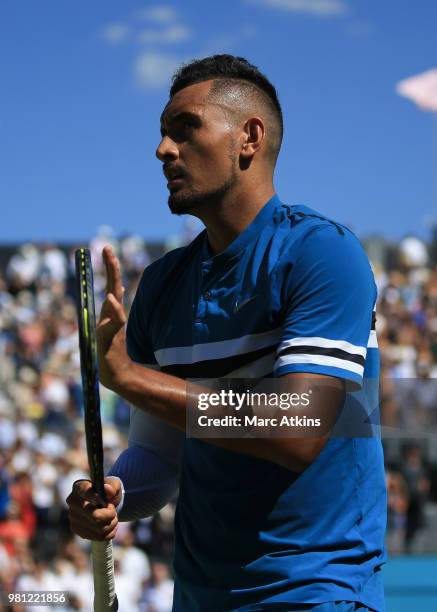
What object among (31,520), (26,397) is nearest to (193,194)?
(31,520)

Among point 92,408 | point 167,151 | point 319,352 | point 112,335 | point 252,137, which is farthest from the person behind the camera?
point 252,137

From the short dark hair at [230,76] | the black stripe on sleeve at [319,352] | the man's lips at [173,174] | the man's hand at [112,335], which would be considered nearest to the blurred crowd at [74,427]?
the short dark hair at [230,76]

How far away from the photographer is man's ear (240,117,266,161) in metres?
2.84

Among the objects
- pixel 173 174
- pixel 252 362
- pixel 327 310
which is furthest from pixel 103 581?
pixel 173 174

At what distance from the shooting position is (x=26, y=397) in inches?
A: 553

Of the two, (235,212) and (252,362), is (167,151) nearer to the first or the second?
(235,212)

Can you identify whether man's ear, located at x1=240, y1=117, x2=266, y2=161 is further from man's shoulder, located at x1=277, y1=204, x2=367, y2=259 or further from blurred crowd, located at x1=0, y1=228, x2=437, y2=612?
blurred crowd, located at x1=0, y1=228, x2=437, y2=612

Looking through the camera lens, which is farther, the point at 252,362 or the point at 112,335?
the point at 252,362

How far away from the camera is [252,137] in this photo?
2.87 meters

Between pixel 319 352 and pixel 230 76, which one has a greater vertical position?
pixel 230 76

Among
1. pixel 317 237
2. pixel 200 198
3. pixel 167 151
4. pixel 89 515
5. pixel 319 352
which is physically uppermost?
pixel 167 151

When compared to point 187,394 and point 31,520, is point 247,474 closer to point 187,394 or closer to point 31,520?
point 187,394

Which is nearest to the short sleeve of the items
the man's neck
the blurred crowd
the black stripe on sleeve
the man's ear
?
the black stripe on sleeve

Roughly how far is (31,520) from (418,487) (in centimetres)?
443
